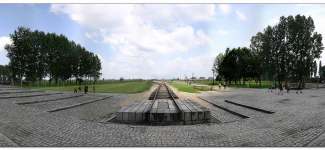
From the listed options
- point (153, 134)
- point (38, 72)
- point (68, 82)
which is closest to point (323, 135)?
point (153, 134)

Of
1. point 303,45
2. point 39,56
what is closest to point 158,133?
point 303,45

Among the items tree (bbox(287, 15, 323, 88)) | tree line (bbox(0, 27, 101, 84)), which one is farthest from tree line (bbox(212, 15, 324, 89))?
tree line (bbox(0, 27, 101, 84))

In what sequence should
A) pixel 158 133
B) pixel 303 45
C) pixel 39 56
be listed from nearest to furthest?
pixel 158 133
pixel 303 45
pixel 39 56

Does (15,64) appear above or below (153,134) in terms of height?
above

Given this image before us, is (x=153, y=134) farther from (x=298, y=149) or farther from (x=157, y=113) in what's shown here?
(x=298, y=149)

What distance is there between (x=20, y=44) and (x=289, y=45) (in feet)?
200

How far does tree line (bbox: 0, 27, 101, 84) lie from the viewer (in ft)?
204

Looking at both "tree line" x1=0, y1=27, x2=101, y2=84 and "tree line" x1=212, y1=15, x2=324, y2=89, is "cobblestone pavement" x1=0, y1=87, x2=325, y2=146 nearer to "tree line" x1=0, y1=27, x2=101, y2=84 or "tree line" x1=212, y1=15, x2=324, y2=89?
"tree line" x1=212, y1=15, x2=324, y2=89

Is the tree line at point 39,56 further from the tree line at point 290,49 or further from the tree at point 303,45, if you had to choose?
the tree at point 303,45

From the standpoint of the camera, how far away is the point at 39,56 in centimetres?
6512

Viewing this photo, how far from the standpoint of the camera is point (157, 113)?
1184 centimetres

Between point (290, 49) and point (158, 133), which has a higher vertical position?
point (290, 49)

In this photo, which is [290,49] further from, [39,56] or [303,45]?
[39,56]

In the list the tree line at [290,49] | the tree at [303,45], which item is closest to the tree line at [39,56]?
the tree line at [290,49]
